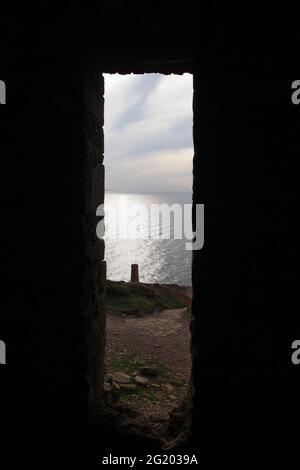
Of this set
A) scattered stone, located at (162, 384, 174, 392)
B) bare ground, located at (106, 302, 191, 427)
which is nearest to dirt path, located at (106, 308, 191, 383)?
bare ground, located at (106, 302, 191, 427)

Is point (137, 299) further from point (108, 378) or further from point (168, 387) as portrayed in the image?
point (108, 378)

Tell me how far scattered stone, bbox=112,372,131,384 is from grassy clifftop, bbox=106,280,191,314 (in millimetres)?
3639

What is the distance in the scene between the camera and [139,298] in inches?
358

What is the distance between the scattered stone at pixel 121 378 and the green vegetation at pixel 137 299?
364 cm

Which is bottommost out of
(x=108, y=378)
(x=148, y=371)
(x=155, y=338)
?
(x=155, y=338)

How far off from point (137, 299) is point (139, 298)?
0.37 feet

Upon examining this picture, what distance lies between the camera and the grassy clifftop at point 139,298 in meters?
8.56

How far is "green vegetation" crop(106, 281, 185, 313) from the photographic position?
8.54 meters

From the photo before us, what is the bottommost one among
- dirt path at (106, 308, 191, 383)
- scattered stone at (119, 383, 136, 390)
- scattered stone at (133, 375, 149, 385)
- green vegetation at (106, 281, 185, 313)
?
dirt path at (106, 308, 191, 383)

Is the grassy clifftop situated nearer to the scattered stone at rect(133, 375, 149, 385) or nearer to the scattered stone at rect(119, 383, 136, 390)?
the scattered stone at rect(133, 375, 149, 385)

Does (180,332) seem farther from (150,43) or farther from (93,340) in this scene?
(150,43)

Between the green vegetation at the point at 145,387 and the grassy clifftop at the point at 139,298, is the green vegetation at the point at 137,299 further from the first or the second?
the green vegetation at the point at 145,387

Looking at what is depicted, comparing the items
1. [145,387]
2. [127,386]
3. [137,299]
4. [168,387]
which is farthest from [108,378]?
[137,299]
